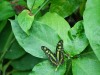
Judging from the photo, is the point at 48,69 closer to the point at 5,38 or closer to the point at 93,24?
the point at 93,24

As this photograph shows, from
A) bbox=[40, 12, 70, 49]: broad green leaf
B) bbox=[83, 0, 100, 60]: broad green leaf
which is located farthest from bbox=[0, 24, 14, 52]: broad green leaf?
bbox=[83, 0, 100, 60]: broad green leaf

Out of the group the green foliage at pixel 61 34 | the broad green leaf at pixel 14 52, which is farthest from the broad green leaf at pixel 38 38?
the broad green leaf at pixel 14 52

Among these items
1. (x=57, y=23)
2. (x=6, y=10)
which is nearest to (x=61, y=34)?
(x=57, y=23)

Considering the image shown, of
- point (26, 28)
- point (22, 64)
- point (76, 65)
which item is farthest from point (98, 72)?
point (22, 64)

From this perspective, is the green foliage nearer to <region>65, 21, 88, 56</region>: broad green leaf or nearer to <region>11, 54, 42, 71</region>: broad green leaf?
<region>65, 21, 88, 56</region>: broad green leaf

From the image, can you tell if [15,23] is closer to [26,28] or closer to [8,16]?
[26,28]

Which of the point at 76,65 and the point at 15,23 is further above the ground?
the point at 15,23
